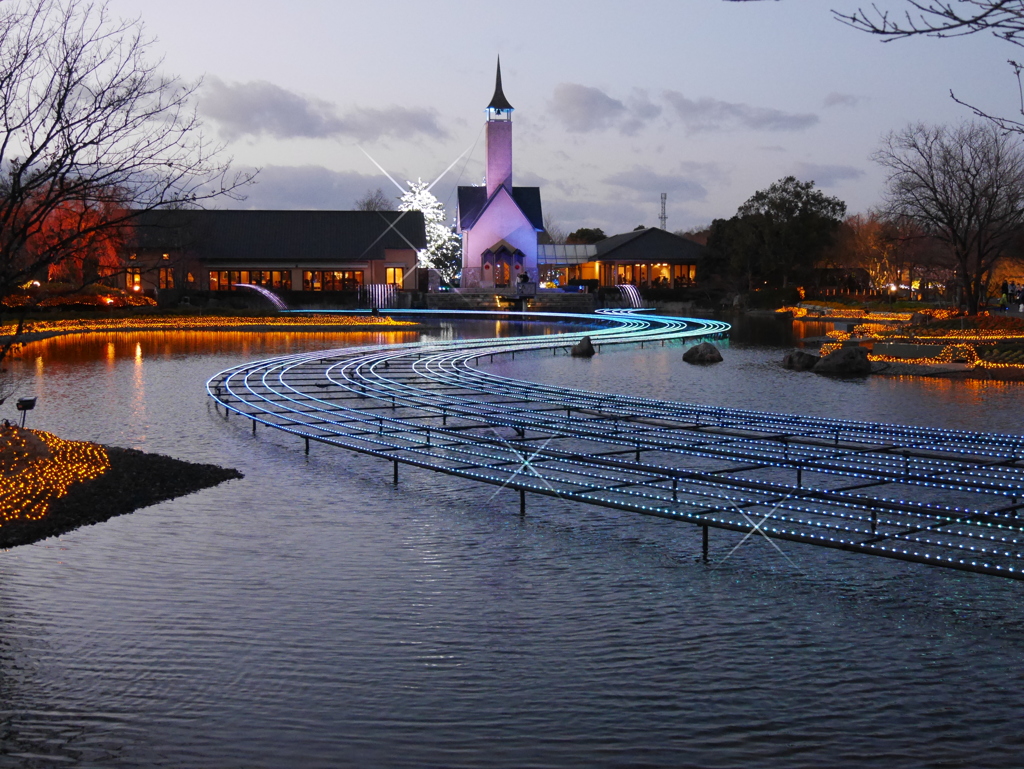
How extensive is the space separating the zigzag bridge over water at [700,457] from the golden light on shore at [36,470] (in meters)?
3.33

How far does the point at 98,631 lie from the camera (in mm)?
7777

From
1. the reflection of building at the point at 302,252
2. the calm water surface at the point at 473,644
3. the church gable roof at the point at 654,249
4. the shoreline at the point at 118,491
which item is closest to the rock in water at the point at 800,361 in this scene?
the calm water surface at the point at 473,644

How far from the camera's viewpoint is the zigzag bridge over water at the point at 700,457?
9805mm

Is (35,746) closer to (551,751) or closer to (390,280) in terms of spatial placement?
(551,751)

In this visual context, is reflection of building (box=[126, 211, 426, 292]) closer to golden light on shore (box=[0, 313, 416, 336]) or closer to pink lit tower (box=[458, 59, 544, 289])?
pink lit tower (box=[458, 59, 544, 289])

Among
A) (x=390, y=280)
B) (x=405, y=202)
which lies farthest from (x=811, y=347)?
(x=405, y=202)

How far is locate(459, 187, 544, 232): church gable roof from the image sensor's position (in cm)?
7312

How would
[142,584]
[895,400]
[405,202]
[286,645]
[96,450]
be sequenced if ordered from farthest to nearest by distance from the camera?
[405,202]
[895,400]
[96,450]
[142,584]
[286,645]

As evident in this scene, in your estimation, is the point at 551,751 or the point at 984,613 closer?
the point at 551,751

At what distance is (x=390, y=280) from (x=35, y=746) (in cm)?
6544

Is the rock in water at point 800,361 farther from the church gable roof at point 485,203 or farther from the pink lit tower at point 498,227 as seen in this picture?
the church gable roof at point 485,203

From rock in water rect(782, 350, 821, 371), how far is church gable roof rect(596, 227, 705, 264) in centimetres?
5118

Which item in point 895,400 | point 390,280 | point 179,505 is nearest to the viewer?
point 179,505

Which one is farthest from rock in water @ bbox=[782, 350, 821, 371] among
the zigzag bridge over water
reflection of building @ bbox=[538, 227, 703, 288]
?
reflection of building @ bbox=[538, 227, 703, 288]
